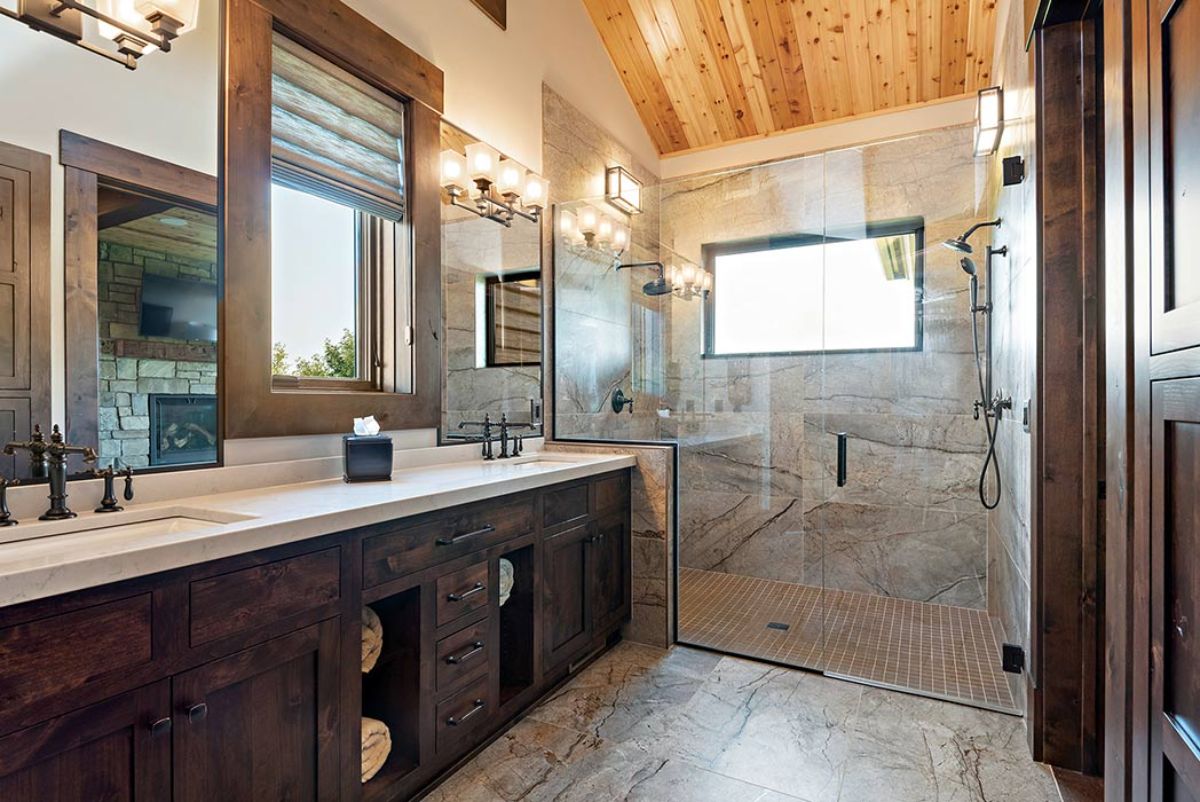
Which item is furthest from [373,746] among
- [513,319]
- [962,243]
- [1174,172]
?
[962,243]

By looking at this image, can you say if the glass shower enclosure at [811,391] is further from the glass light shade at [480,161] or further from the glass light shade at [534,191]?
the glass light shade at [480,161]

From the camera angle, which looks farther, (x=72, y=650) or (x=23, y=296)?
(x=23, y=296)

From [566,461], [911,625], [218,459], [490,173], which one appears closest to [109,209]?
[218,459]

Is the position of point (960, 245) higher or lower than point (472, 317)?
higher

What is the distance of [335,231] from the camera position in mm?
2166

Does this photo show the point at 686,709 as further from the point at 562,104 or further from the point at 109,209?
the point at 562,104

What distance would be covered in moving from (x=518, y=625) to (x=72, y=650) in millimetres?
1416

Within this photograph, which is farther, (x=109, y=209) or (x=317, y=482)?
(x=317, y=482)

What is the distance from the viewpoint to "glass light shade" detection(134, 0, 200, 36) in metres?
1.52

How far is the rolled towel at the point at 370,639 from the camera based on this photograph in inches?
64.2

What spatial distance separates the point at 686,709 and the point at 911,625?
55.6 inches

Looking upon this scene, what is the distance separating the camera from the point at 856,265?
320 centimetres

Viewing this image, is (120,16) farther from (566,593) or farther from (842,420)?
(842,420)

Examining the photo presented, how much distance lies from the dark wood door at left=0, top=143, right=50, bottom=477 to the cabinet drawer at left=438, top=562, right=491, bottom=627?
3.31 feet
